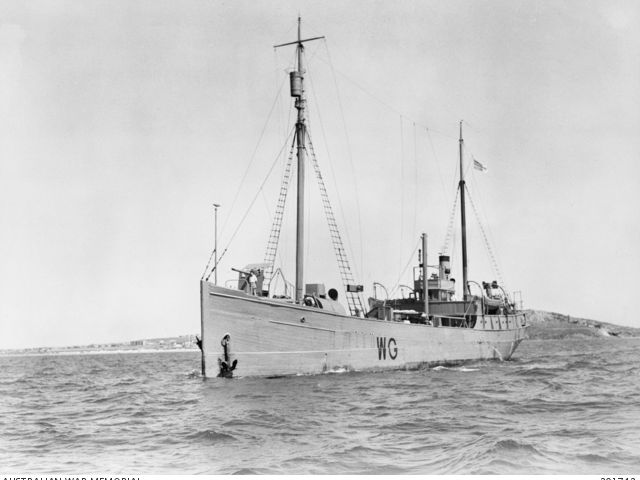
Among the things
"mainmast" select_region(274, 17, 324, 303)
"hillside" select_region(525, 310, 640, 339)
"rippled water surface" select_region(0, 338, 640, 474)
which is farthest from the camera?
"hillside" select_region(525, 310, 640, 339)

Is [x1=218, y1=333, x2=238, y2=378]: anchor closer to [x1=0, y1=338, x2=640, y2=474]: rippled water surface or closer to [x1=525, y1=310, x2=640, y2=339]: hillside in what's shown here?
[x1=0, y1=338, x2=640, y2=474]: rippled water surface

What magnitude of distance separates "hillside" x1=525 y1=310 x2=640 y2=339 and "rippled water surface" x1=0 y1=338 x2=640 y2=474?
9479 centimetres

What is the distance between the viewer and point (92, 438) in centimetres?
1159

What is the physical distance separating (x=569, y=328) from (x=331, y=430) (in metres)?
128

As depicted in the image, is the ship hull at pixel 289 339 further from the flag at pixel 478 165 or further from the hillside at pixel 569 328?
the hillside at pixel 569 328

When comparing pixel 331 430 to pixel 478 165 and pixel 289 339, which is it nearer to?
pixel 289 339

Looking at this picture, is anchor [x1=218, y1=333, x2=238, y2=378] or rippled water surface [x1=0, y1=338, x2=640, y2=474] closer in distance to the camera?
rippled water surface [x1=0, y1=338, x2=640, y2=474]

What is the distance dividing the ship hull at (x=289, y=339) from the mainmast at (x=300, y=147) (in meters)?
1.94

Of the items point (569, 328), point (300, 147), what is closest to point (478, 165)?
point (300, 147)

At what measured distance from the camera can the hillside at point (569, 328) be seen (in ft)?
398

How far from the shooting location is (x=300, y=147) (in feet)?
89.7

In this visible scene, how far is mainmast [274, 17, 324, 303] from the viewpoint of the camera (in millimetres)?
25516

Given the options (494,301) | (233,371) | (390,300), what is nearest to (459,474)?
(233,371)

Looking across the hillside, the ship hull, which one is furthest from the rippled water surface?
the hillside
